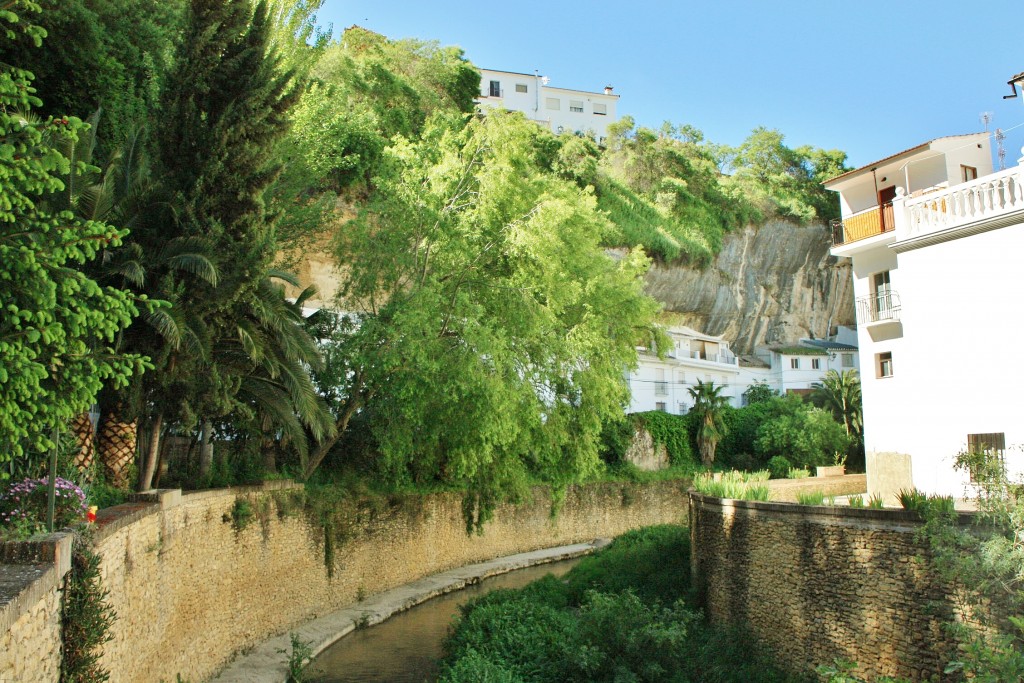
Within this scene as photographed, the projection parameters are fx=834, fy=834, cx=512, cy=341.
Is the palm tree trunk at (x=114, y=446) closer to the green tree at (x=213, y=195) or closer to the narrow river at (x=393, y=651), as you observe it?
the green tree at (x=213, y=195)

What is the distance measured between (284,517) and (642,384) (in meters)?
29.8

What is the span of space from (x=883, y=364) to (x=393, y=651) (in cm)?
1231

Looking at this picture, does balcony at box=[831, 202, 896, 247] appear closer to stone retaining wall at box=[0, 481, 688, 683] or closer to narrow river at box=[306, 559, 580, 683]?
narrow river at box=[306, 559, 580, 683]

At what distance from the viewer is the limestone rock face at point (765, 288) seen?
46250mm

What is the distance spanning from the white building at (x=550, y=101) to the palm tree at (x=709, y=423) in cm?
2579

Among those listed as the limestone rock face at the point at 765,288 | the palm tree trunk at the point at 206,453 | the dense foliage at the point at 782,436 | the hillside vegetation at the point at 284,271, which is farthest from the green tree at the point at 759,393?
the palm tree trunk at the point at 206,453

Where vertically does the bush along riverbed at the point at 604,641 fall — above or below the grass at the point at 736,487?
below

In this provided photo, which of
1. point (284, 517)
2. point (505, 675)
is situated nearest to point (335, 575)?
point (284, 517)

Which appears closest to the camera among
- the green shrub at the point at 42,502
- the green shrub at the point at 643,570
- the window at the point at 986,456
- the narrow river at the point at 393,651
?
the green shrub at the point at 42,502

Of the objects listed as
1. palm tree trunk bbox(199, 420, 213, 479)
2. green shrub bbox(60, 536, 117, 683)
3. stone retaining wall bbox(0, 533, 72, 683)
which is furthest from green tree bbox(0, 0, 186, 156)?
stone retaining wall bbox(0, 533, 72, 683)

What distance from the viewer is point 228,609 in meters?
14.3

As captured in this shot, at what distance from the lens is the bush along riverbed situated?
13289mm

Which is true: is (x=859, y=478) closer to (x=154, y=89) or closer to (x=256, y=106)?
(x=256, y=106)

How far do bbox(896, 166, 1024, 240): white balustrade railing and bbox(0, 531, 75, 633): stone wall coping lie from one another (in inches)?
557
